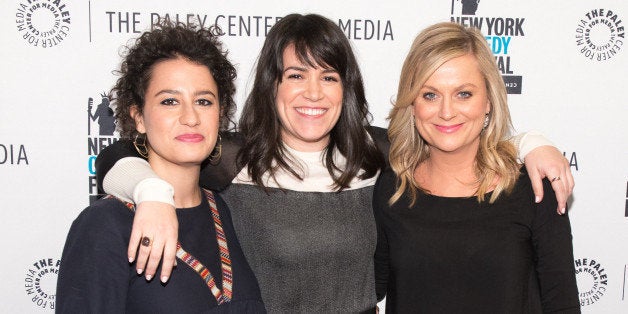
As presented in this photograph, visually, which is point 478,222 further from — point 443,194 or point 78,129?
point 78,129

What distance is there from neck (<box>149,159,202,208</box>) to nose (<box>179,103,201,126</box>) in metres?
0.15

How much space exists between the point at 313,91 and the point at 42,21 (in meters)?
1.18

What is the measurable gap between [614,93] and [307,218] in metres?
1.55

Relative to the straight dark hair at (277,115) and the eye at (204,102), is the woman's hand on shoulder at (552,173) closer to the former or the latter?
the straight dark hair at (277,115)

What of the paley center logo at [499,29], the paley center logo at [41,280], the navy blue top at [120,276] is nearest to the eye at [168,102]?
the navy blue top at [120,276]

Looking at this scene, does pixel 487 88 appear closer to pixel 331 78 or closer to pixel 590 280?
pixel 331 78

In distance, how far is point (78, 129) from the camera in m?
2.20

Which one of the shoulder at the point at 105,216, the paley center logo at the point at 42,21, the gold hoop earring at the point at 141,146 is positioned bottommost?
the shoulder at the point at 105,216

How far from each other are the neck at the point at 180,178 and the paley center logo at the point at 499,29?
133 centimetres

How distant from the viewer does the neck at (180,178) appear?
1481mm

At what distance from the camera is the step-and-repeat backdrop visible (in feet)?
7.06

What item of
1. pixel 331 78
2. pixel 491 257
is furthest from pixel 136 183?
pixel 491 257

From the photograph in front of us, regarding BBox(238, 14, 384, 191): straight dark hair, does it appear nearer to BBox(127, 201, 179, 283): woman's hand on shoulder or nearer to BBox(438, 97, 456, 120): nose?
BBox(438, 97, 456, 120): nose

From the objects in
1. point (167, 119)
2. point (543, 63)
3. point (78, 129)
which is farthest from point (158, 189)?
point (543, 63)
